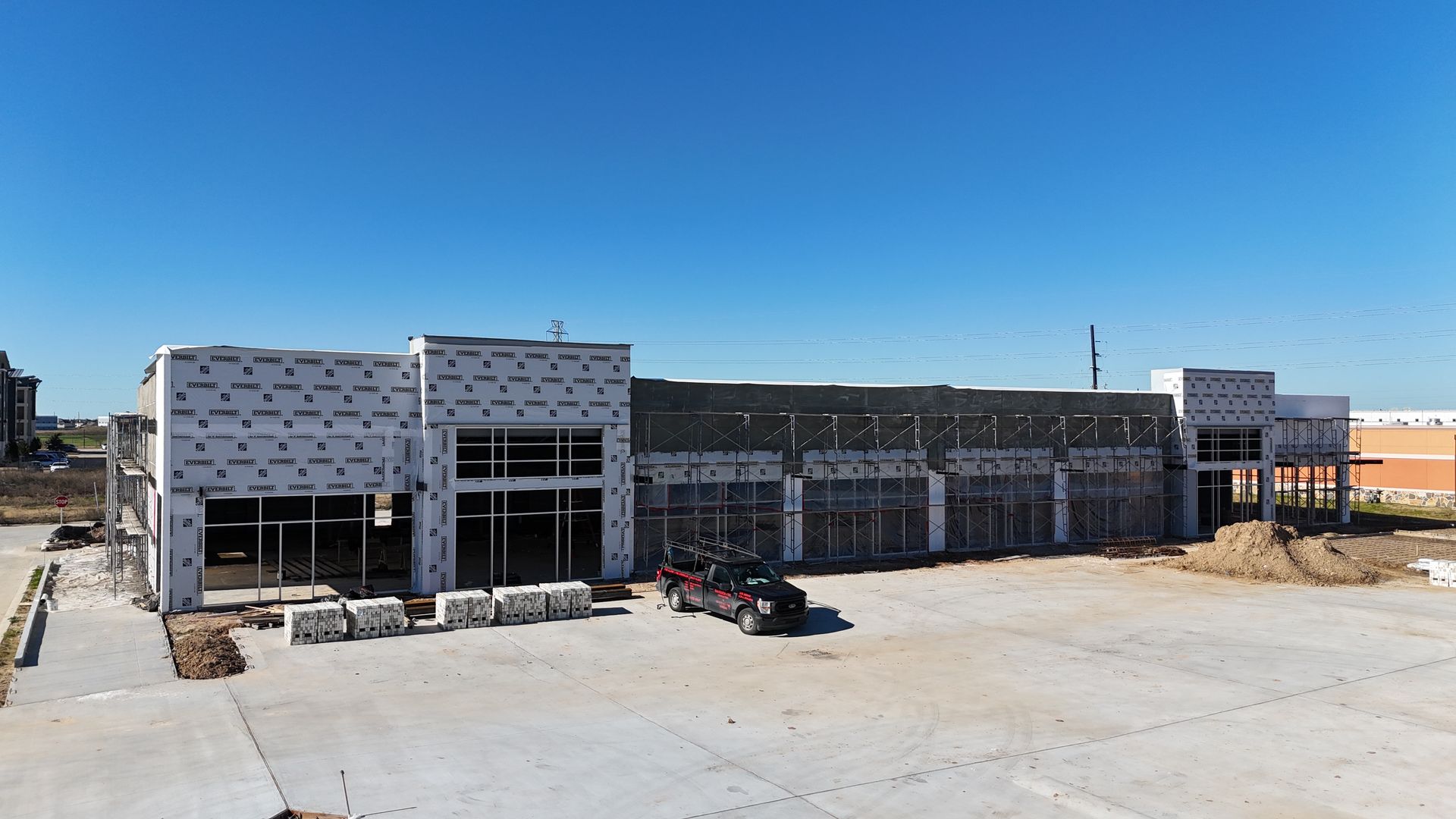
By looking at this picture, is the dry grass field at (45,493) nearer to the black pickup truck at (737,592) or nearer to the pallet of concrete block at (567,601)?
the pallet of concrete block at (567,601)

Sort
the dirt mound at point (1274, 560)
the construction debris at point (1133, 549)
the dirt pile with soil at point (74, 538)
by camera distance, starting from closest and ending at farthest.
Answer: the dirt mound at point (1274, 560) → the construction debris at point (1133, 549) → the dirt pile with soil at point (74, 538)

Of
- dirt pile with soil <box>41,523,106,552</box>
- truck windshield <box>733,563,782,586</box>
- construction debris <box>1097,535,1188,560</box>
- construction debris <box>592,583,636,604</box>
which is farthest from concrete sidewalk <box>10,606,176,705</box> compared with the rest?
construction debris <box>1097,535,1188,560</box>

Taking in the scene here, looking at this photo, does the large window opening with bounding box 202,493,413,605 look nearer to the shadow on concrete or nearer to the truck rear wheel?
the truck rear wheel

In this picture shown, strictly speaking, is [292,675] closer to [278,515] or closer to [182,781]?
[182,781]

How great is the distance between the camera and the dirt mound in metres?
29.5

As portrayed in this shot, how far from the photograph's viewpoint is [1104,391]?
3856 cm

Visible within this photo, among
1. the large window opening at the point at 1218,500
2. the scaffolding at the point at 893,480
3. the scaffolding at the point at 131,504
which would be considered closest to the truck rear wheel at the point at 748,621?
the scaffolding at the point at 893,480

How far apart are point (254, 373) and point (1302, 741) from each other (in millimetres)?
24290

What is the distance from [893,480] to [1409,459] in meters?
51.5

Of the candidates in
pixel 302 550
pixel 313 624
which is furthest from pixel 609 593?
pixel 302 550

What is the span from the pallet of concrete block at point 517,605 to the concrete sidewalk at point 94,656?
678cm

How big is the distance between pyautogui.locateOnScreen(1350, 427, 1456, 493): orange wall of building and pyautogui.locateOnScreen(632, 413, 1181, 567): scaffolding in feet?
103

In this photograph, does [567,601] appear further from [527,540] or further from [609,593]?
[527,540]

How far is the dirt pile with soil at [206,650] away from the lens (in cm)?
1641
